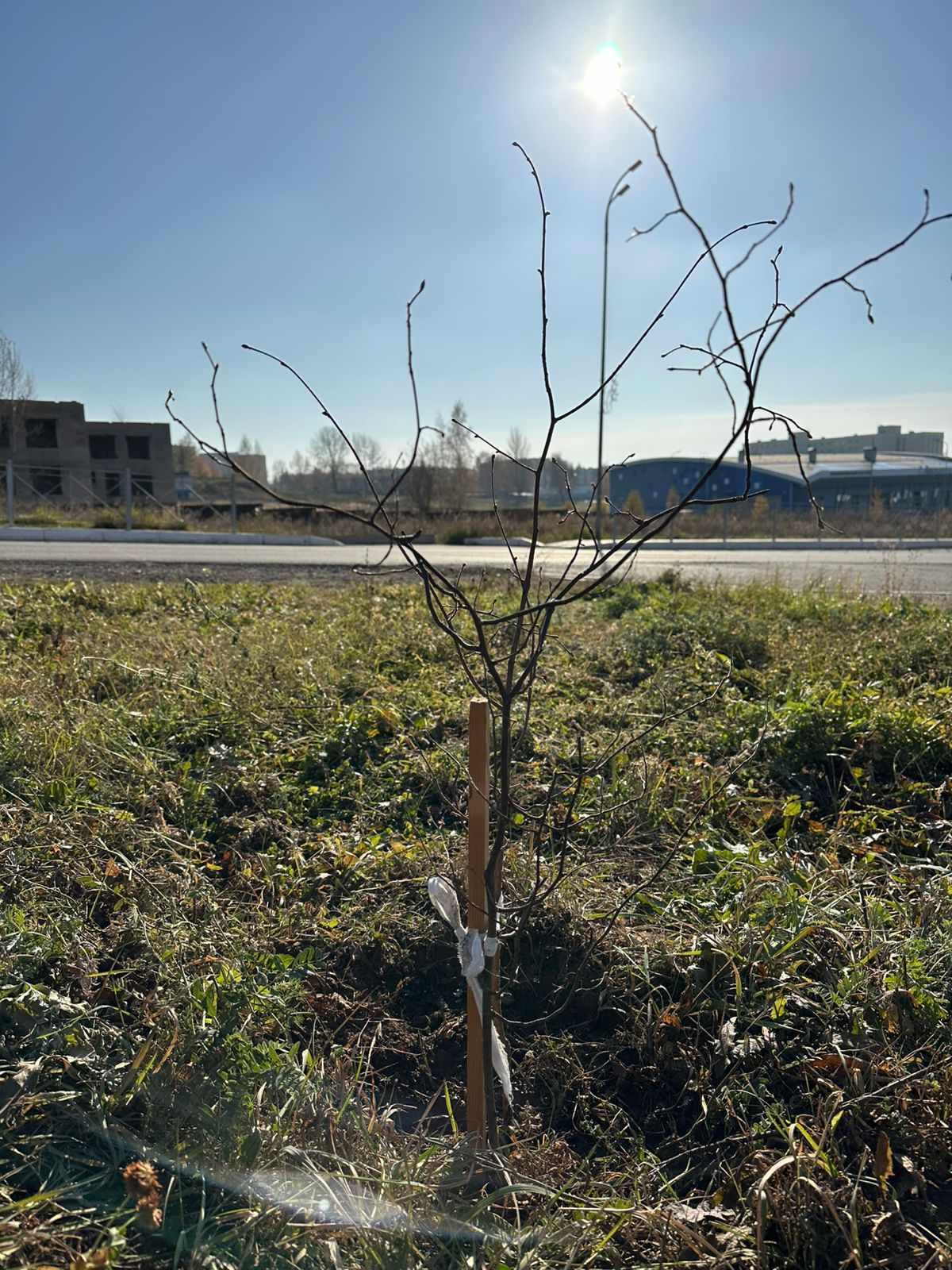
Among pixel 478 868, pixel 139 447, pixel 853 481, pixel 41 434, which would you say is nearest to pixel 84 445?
pixel 41 434

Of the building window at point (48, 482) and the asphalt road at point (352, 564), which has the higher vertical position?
the building window at point (48, 482)

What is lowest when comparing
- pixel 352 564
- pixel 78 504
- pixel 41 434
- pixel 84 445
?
pixel 352 564

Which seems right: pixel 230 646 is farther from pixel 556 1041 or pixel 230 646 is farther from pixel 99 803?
pixel 556 1041

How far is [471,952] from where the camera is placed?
1.84m

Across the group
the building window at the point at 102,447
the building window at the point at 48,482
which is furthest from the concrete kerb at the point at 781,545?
the building window at the point at 102,447

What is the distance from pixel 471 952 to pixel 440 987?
919mm

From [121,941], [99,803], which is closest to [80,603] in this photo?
[99,803]

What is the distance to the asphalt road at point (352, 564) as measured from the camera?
986 cm

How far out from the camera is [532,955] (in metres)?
2.67

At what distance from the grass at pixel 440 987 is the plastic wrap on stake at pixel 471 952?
0.61 feet

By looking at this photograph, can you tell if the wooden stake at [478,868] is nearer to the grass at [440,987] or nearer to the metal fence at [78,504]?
the grass at [440,987]

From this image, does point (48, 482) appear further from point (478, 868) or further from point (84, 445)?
point (478, 868)

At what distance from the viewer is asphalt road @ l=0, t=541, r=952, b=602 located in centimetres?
986

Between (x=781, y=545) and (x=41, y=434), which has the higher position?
(x=41, y=434)
